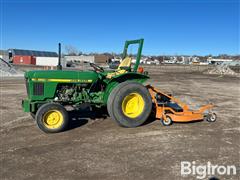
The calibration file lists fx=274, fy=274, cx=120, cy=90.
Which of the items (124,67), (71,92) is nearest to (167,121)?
(124,67)

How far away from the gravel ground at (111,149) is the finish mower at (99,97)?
11.0 inches

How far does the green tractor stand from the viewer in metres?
6.13

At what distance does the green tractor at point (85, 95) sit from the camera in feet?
20.1

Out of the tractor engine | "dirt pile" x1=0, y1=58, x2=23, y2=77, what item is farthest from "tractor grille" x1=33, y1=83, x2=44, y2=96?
"dirt pile" x1=0, y1=58, x2=23, y2=77

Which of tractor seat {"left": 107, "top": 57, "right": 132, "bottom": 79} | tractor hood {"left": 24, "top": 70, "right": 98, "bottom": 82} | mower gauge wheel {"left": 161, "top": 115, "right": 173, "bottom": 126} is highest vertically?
tractor seat {"left": 107, "top": 57, "right": 132, "bottom": 79}

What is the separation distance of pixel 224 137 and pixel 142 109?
1977 mm

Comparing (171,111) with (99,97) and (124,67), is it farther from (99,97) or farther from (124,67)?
(99,97)

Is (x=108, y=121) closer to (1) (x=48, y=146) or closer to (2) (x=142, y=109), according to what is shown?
(2) (x=142, y=109)

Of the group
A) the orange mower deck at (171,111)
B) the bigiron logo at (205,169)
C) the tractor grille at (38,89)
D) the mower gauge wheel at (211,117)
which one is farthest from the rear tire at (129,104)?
the bigiron logo at (205,169)

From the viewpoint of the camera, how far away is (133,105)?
682cm

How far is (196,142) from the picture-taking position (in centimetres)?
564

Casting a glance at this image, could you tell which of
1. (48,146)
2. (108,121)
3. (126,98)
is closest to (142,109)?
(126,98)

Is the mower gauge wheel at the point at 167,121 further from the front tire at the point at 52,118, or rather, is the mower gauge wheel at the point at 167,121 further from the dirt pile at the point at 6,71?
the dirt pile at the point at 6,71

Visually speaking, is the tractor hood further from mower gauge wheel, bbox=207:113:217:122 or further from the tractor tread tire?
mower gauge wheel, bbox=207:113:217:122
